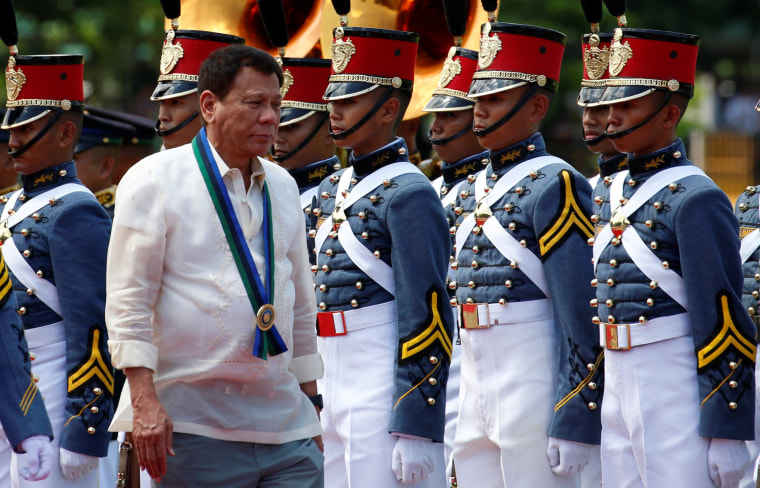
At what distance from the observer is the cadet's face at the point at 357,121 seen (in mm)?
6355

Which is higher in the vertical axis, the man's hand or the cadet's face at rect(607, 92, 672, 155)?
the cadet's face at rect(607, 92, 672, 155)

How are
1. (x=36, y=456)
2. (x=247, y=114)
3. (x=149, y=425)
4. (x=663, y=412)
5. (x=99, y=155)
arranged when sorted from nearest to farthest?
(x=149, y=425) < (x=247, y=114) < (x=36, y=456) < (x=663, y=412) < (x=99, y=155)

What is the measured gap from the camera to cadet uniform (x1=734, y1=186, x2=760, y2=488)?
7.02m

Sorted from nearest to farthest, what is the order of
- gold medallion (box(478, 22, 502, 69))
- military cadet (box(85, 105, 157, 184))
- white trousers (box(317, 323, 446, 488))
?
1. white trousers (box(317, 323, 446, 488))
2. gold medallion (box(478, 22, 502, 69))
3. military cadet (box(85, 105, 157, 184))

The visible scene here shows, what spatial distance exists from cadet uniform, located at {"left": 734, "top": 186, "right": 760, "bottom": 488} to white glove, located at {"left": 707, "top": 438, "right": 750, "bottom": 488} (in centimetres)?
154

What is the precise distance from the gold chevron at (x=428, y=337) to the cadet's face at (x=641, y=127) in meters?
1.02

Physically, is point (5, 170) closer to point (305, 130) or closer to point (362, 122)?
point (305, 130)

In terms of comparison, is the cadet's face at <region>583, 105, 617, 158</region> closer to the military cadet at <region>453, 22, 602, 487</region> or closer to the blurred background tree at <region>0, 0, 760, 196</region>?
the military cadet at <region>453, 22, 602, 487</region>

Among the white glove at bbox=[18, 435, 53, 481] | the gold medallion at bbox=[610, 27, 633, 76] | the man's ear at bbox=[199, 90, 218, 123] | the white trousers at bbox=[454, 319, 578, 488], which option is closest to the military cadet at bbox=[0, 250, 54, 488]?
the white glove at bbox=[18, 435, 53, 481]

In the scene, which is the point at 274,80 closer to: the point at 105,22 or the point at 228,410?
the point at 228,410

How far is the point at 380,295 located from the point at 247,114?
1524 mm

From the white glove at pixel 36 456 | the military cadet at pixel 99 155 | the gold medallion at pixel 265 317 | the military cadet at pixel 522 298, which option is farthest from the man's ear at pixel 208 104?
the military cadet at pixel 99 155

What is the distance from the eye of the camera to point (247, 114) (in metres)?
4.76

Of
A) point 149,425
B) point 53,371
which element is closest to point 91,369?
point 53,371
